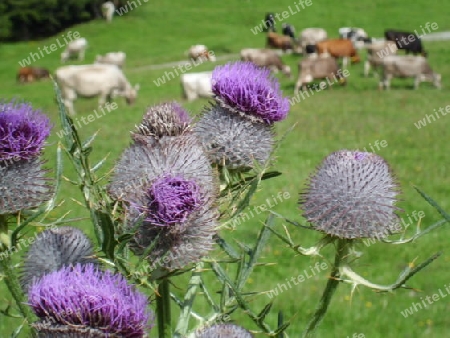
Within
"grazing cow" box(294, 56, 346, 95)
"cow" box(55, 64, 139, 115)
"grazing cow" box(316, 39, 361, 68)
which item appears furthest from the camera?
"grazing cow" box(316, 39, 361, 68)

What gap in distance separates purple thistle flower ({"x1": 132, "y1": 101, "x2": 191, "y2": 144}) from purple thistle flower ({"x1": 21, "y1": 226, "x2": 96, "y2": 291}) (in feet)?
1.27

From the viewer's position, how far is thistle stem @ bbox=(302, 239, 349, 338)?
2.10 m

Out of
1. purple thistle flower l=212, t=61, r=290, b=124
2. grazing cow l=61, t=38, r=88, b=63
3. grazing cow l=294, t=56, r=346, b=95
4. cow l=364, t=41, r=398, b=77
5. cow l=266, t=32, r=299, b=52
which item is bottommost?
cow l=266, t=32, r=299, b=52

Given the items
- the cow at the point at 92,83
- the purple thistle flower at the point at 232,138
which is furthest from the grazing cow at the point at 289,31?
the purple thistle flower at the point at 232,138

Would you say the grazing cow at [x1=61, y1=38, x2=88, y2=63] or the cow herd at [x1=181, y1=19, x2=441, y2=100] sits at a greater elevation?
the grazing cow at [x1=61, y1=38, x2=88, y2=63]

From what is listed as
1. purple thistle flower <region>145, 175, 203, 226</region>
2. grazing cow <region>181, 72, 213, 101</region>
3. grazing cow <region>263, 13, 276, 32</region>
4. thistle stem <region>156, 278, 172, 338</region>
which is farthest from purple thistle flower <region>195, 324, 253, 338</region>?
grazing cow <region>181, 72, 213, 101</region>

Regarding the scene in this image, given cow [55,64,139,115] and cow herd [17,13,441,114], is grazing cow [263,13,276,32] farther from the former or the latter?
cow [55,64,139,115]

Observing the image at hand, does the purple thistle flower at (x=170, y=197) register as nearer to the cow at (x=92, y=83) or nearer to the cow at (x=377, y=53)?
the cow at (x=92, y=83)

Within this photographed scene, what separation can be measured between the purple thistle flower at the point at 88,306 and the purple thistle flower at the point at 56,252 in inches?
22.9

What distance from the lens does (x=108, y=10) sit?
39469mm

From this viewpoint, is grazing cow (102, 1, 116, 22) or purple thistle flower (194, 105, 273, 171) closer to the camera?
A: purple thistle flower (194, 105, 273, 171)

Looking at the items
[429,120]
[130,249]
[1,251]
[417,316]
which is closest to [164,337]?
[130,249]

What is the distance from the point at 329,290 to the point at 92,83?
61.4ft

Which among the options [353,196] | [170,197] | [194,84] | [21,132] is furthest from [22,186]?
[194,84]
